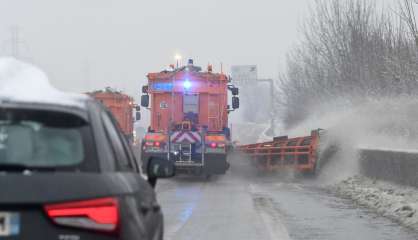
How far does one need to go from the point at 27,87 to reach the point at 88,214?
1.04 metres

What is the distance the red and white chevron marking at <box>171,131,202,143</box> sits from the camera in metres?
19.5

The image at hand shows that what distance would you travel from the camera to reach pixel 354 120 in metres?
25.2

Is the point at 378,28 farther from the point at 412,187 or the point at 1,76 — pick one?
the point at 1,76

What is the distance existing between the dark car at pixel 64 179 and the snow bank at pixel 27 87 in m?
0.06

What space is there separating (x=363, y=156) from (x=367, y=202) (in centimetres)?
496

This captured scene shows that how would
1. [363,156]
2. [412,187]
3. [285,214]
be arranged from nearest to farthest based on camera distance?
[285,214]
[412,187]
[363,156]

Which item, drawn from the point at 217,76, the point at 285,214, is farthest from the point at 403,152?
the point at 217,76

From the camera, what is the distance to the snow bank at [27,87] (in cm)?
371

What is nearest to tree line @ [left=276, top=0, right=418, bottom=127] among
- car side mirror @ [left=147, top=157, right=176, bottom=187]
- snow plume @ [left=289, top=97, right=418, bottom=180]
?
snow plume @ [left=289, top=97, right=418, bottom=180]

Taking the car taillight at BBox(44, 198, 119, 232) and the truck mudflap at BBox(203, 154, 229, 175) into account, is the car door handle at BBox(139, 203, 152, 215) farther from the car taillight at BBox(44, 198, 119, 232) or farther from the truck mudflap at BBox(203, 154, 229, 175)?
the truck mudflap at BBox(203, 154, 229, 175)

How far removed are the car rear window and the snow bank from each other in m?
0.11

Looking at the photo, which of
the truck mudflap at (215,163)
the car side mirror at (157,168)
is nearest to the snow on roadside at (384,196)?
the truck mudflap at (215,163)

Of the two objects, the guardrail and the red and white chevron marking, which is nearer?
the guardrail

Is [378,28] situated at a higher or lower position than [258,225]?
higher
